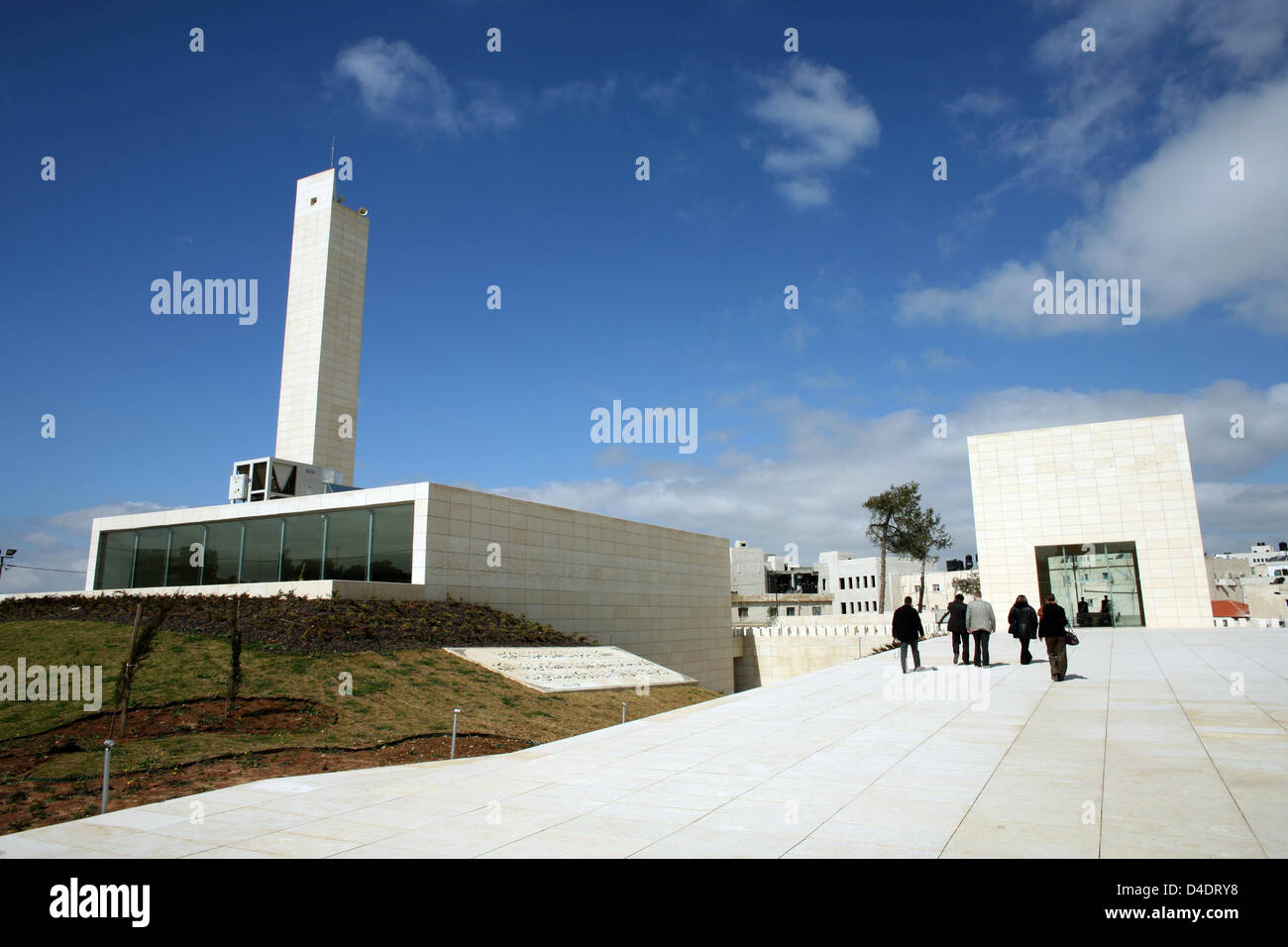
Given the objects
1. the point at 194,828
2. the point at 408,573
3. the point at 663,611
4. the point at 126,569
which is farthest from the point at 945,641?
the point at 126,569

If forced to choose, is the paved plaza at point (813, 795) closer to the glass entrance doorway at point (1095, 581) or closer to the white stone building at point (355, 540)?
the white stone building at point (355, 540)

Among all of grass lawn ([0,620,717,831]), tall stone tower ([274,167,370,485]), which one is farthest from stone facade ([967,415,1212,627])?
tall stone tower ([274,167,370,485])

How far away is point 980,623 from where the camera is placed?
1783 centimetres

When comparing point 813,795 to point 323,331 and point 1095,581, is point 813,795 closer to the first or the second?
point 323,331

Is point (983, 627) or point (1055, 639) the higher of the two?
point (983, 627)

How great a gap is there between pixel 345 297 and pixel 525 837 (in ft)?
118

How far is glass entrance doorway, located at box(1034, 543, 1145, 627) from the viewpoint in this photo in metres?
35.8

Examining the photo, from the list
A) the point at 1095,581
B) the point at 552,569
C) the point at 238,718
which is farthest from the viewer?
the point at 1095,581

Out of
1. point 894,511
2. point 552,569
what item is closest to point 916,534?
point 894,511

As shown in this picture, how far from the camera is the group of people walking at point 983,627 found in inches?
604

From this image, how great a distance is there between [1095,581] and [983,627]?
23.7 meters

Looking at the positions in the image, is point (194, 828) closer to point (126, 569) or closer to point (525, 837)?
point (525, 837)

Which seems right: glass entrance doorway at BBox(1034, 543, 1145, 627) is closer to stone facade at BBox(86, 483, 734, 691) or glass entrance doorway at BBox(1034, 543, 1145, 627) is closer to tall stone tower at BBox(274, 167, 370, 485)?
stone facade at BBox(86, 483, 734, 691)
